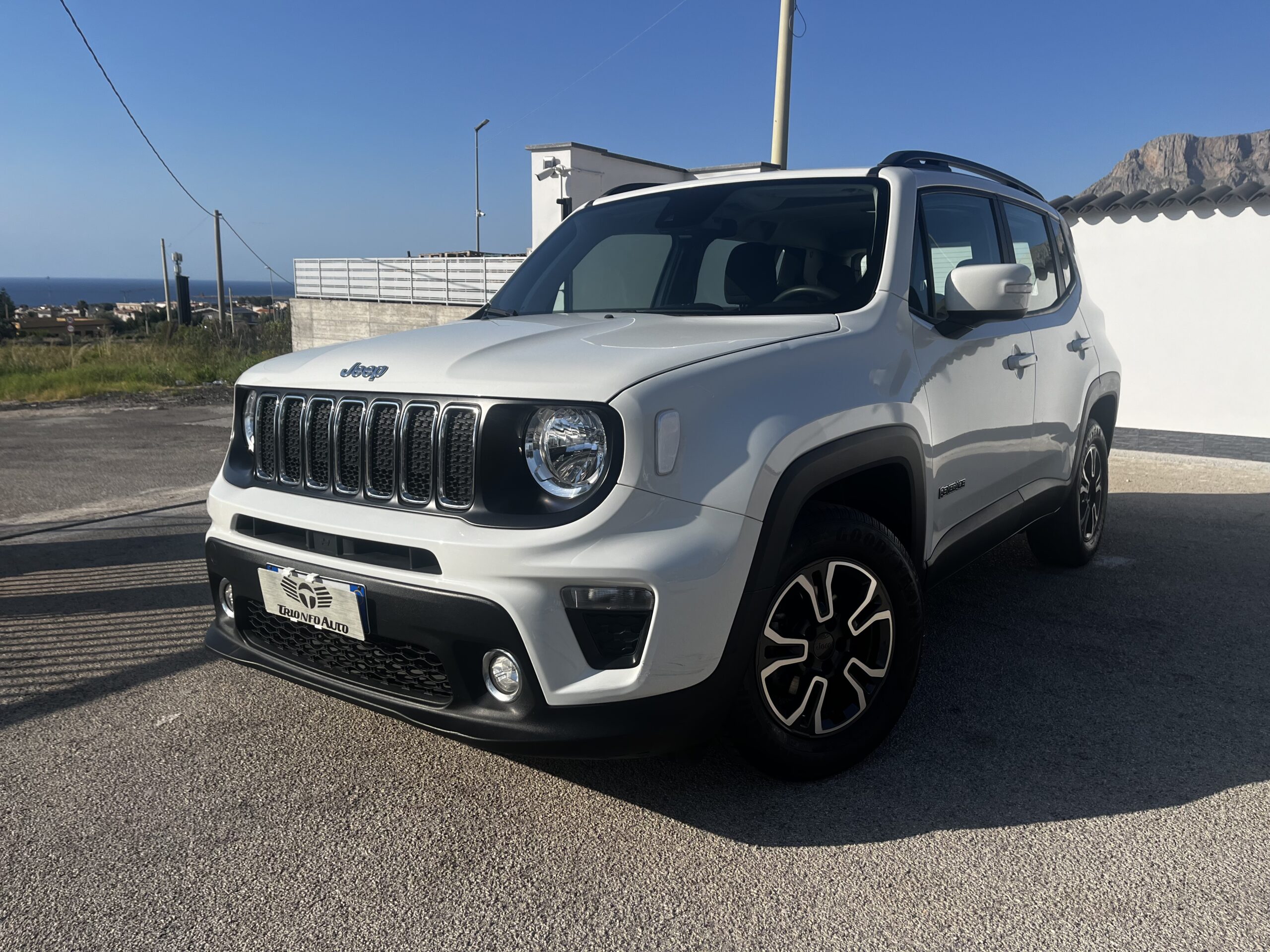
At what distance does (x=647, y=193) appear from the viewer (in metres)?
4.16

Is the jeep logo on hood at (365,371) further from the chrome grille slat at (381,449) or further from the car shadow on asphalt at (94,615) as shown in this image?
the car shadow on asphalt at (94,615)

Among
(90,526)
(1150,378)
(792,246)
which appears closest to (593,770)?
(792,246)

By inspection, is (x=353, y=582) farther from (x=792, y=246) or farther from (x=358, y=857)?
(x=792, y=246)

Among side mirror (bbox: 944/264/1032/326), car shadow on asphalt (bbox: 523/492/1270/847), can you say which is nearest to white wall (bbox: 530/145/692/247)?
car shadow on asphalt (bbox: 523/492/1270/847)

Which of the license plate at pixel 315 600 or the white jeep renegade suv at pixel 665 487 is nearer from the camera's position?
the white jeep renegade suv at pixel 665 487

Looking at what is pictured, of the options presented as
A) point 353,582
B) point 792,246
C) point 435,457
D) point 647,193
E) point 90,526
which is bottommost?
point 90,526

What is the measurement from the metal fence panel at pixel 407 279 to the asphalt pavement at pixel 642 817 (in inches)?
620

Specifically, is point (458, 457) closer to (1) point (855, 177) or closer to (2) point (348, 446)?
(2) point (348, 446)

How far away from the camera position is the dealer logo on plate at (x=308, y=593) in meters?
2.62

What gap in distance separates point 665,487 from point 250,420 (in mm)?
1539

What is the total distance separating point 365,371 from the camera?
2.77 m

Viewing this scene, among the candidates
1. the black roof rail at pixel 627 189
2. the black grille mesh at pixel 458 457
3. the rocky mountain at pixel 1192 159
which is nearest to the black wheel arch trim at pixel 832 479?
the black grille mesh at pixel 458 457

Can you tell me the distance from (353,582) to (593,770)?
39.4 inches

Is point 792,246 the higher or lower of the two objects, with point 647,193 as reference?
lower
